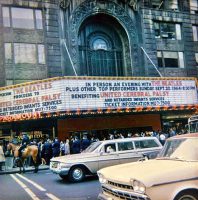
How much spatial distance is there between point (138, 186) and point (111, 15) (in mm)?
26366

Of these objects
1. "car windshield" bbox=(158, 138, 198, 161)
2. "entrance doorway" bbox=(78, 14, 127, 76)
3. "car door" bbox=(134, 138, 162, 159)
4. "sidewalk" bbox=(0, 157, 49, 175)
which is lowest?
"sidewalk" bbox=(0, 157, 49, 175)

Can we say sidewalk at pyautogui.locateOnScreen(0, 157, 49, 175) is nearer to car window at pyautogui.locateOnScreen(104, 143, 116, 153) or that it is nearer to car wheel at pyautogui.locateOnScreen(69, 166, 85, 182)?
car wheel at pyautogui.locateOnScreen(69, 166, 85, 182)

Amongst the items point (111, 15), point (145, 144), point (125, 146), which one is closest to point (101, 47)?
point (111, 15)

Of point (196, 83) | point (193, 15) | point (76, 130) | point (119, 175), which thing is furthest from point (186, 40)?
point (119, 175)

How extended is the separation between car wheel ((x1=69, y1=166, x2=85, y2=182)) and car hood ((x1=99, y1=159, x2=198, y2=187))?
6886 mm

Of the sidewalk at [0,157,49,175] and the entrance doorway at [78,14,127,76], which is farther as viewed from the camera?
the entrance doorway at [78,14,127,76]

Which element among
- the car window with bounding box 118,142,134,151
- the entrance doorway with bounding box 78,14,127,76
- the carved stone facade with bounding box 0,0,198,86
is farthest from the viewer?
the entrance doorway with bounding box 78,14,127,76

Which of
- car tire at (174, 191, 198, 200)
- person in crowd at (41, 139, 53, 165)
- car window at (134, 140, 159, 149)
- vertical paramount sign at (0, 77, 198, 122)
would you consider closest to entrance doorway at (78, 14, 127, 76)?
vertical paramount sign at (0, 77, 198, 122)

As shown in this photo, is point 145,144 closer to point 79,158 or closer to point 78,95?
point 79,158

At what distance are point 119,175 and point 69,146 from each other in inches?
636

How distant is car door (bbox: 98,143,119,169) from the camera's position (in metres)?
14.2

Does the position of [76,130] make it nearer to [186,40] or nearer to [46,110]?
[46,110]

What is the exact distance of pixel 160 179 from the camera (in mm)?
6359

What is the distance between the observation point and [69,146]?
2291cm
